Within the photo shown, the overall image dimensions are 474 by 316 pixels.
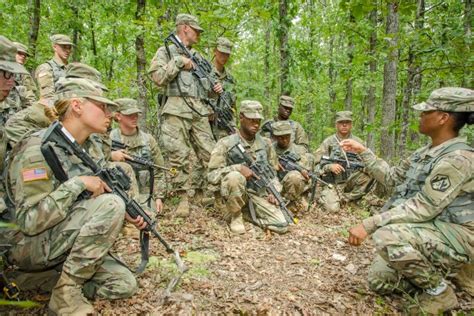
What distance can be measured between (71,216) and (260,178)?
3282 millimetres

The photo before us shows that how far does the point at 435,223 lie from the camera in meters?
3.70

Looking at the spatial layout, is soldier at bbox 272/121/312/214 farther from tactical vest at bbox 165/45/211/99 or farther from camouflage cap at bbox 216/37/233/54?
tactical vest at bbox 165/45/211/99

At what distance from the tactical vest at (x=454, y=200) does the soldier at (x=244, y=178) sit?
7.11 ft

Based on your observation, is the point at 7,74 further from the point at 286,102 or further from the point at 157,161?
the point at 286,102

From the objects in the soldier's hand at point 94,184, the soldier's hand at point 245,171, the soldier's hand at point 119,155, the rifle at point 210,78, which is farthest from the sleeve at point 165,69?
the soldier's hand at point 94,184

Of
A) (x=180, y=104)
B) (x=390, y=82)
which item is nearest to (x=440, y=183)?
(x=180, y=104)

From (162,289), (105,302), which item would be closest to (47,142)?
(105,302)

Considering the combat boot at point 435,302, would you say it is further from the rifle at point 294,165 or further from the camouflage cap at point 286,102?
the camouflage cap at point 286,102

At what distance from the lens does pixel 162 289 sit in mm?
3676

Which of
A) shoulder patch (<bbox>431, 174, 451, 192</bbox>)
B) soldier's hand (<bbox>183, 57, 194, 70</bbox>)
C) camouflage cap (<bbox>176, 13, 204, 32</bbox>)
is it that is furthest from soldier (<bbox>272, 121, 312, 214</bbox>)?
shoulder patch (<bbox>431, 174, 451, 192</bbox>)

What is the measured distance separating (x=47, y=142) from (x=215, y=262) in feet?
7.82

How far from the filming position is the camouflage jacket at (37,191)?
3.01m

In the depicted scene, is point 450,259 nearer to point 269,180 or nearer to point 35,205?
point 269,180

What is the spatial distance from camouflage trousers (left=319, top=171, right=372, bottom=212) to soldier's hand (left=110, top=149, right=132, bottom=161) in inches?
154
